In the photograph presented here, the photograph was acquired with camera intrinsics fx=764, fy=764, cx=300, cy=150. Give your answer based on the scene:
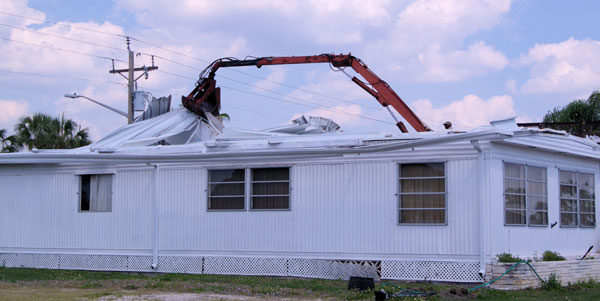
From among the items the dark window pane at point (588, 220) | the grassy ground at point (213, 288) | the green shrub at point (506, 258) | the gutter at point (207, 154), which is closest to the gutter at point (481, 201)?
the green shrub at point (506, 258)

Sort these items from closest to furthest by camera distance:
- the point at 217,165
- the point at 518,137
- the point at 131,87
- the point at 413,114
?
the point at 518,137
the point at 217,165
the point at 413,114
the point at 131,87

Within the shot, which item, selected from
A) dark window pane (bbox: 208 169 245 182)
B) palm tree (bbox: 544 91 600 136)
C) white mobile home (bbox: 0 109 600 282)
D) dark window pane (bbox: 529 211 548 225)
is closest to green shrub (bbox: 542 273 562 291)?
white mobile home (bbox: 0 109 600 282)

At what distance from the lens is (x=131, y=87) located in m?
32.2

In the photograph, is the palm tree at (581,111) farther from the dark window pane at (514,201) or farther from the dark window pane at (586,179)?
the dark window pane at (514,201)

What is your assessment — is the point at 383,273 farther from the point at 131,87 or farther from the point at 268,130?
the point at 131,87

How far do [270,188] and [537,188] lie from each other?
5874mm

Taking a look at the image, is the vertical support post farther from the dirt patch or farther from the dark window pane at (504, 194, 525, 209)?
the dark window pane at (504, 194, 525, 209)

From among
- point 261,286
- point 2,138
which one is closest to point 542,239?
point 261,286

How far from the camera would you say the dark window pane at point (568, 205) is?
1751 cm

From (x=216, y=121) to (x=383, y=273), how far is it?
8.32 m

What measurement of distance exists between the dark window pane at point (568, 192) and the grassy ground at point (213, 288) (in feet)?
8.18

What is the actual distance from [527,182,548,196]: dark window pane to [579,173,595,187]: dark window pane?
1.92 metres

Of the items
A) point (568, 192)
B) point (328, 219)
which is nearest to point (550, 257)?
point (568, 192)

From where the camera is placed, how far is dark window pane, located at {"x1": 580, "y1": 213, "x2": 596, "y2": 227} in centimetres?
1828
